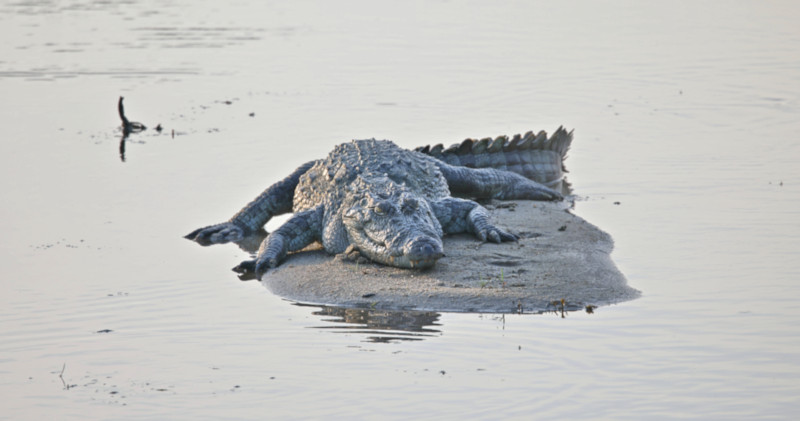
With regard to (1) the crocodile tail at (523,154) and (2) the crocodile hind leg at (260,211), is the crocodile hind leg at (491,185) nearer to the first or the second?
(1) the crocodile tail at (523,154)

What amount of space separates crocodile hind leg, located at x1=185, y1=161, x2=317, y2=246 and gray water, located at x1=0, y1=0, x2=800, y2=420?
39 cm

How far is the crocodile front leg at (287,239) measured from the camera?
8969 millimetres

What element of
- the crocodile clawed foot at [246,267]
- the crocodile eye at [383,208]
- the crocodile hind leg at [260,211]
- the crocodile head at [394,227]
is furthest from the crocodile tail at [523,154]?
the crocodile clawed foot at [246,267]

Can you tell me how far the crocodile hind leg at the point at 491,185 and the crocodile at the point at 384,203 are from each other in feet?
0.04

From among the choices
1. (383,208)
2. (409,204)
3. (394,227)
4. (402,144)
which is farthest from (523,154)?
(394,227)

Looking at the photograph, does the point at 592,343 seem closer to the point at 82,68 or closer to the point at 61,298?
the point at 61,298

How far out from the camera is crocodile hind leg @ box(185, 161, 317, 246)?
406 inches

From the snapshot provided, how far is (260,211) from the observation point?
414 inches

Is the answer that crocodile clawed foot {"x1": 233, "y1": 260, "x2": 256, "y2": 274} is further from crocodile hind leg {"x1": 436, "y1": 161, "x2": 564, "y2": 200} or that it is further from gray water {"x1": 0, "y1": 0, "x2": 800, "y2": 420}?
crocodile hind leg {"x1": 436, "y1": 161, "x2": 564, "y2": 200}

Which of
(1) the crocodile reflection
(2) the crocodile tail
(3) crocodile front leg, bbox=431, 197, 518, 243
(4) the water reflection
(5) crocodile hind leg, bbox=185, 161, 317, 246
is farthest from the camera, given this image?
(4) the water reflection

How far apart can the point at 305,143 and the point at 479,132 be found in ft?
7.84

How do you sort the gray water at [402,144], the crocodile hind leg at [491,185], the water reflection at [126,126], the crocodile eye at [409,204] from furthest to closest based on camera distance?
the water reflection at [126,126]
the crocodile hind leg at [491,185]
the crocodile eye at [409,204]
the gray water at [402,144]

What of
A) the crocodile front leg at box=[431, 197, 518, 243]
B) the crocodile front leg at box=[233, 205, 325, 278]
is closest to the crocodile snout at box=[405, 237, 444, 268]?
the crocodile front leg at box=[431, 197, 518, 243]

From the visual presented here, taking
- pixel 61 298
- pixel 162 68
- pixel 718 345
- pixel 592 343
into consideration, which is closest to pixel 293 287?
pixel 61 298
